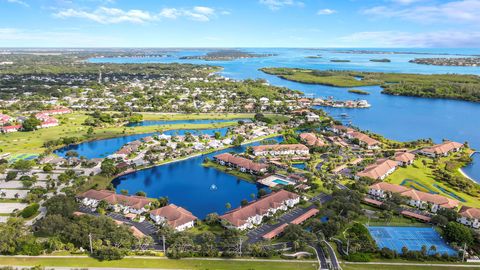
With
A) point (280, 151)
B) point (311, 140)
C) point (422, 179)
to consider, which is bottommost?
point (422, 179)

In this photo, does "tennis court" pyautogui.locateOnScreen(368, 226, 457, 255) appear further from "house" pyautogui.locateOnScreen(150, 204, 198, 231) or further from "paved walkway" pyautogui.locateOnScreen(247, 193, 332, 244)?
"house" pyautogui.locateOnScreen(150, 204, 198, 231)

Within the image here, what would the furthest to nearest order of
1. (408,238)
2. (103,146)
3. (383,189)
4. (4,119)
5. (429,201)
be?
(4,119)
(103,146)
(383,189)
(429,201)
(408,238)

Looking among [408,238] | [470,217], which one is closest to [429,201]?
[470,217]

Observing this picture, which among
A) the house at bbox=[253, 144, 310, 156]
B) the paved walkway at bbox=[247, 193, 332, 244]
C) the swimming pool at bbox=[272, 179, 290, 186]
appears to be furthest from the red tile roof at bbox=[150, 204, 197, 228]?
the house at bbox=[253, 144, 310, 156]

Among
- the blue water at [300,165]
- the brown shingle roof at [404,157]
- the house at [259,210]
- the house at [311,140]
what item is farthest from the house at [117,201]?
the brown shingle roof at [404,157]

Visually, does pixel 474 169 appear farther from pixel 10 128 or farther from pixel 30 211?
pixel 10 128

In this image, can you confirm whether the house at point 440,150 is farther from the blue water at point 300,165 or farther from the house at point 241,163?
the house at point 241,163
